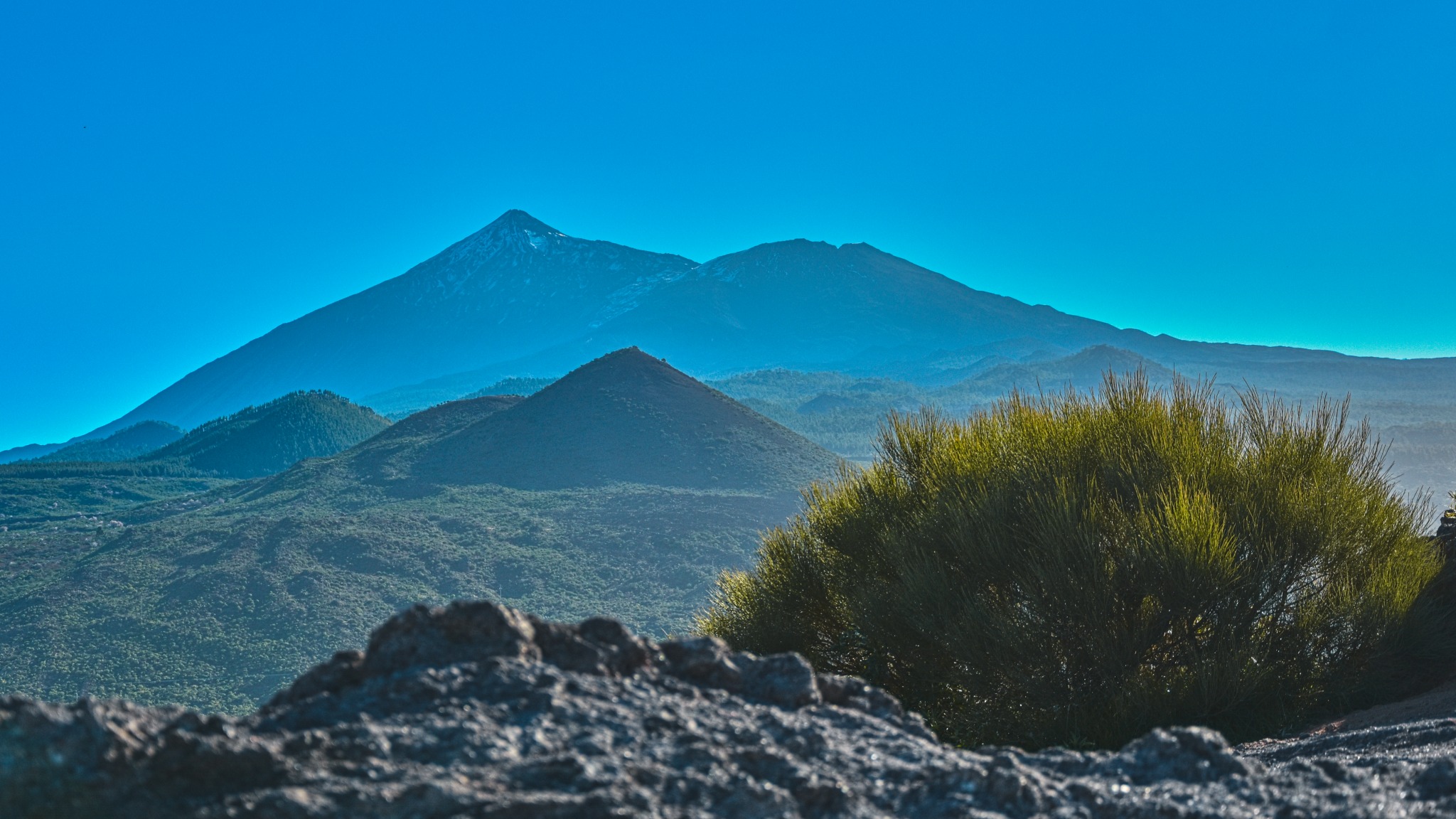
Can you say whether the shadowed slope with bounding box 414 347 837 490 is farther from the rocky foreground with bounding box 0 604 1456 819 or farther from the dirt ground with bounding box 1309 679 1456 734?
the rocky foreground with bounding box 0 604 1456 819

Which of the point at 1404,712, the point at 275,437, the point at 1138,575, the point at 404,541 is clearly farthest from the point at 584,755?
the point at 275,437

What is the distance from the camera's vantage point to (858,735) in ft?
12.6

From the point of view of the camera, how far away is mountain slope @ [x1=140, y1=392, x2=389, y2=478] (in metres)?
104

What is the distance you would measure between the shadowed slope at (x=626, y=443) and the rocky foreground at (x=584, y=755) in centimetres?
6244

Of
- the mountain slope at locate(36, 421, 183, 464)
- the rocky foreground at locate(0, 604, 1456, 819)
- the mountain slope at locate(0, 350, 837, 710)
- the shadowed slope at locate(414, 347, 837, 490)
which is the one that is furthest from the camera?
the mountain slope at locate(36, 421, 183, 464)

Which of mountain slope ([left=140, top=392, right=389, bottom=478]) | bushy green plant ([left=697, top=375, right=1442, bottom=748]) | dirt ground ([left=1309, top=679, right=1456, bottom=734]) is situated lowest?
dirt ground ([left=1309, top=679, right=1456, bottom=734])

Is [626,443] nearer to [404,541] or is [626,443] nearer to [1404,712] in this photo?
[404,541]

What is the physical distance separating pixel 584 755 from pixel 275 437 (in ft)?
378

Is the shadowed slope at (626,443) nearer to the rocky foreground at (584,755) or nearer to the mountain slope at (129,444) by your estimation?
the rocky foreground at (584,755)

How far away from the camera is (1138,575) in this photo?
8.99 m

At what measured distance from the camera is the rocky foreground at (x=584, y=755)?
9.59 feet

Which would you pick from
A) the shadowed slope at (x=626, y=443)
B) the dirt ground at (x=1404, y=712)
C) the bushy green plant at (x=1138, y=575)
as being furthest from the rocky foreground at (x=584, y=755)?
the shadowed slope at (x=626, y=443)

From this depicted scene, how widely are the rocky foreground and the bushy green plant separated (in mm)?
4464

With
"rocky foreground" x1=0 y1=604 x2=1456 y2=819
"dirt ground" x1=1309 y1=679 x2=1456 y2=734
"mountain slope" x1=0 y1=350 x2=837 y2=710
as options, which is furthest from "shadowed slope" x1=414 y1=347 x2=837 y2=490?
"rocky foreground" x1=0 y1=604 x2=1456 y2=819
